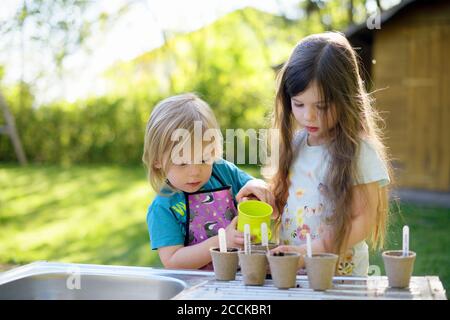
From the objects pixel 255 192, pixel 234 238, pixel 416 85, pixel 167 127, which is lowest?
pixel 234 238

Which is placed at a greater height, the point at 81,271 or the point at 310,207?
the point at 310,207

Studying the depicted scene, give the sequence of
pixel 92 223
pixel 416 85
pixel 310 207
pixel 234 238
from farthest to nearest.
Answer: pixel 416 85
pixel 92 223
pixel 310 207
pixel 234 238

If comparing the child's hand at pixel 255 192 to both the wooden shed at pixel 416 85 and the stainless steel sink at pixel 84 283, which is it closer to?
the stainless steel sink at pixel 84 283

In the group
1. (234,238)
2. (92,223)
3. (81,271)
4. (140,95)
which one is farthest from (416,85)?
(81,271)

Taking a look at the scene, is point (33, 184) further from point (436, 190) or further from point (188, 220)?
point (188, 220)

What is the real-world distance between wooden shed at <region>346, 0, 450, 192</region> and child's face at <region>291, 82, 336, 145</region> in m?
7.20

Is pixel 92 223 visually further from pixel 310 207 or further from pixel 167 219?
pixel 310 207

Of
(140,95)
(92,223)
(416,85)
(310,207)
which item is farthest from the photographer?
(140,95)

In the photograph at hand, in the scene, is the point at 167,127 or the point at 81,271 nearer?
the point at 81,271

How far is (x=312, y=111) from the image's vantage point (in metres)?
1.98

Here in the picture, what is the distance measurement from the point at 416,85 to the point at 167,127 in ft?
25.2

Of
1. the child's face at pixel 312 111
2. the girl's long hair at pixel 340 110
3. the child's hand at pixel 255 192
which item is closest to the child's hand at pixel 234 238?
the child's hand at pixel 255 192

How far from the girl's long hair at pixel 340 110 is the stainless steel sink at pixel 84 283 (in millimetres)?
522

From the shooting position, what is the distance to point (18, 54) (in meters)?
12.4
